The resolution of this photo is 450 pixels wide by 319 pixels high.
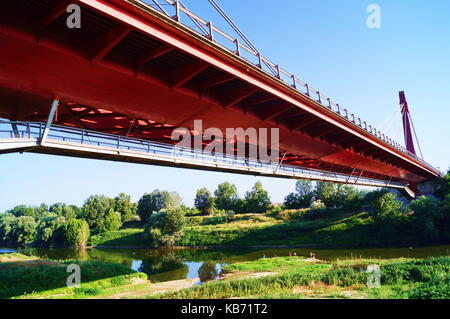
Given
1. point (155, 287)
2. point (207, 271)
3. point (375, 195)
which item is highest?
point (375, 195)

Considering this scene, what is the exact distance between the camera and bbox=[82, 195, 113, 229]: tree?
270 feet

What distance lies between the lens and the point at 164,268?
32.2m

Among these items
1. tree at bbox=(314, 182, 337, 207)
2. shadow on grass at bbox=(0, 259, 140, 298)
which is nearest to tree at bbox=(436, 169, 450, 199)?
tree at bbox=(314, 182, 337, 207)

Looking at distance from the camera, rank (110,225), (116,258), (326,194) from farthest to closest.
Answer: (326,194) < (110,225) < (116,258)

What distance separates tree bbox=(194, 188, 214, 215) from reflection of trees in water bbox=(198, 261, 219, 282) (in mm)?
62542

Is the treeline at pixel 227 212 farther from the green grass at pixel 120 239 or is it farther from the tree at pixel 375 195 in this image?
the green grass at pixel 120 239

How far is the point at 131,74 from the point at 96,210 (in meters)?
84.5

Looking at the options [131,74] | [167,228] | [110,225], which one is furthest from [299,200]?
[131,74]

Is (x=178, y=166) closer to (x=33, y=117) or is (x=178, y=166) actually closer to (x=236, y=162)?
(x=236, y=162)

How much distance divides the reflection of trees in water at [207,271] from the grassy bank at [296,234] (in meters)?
→ 14.5

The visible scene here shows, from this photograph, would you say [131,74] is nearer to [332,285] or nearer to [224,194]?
[332,285]

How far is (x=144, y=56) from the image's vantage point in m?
9.81

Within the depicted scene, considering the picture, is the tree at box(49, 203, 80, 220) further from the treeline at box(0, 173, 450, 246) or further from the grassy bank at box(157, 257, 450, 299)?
the grassy bank at box(157, 257, 450, 299)

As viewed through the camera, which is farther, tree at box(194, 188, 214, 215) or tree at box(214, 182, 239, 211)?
tree at box(194, 188, 214, 215)
